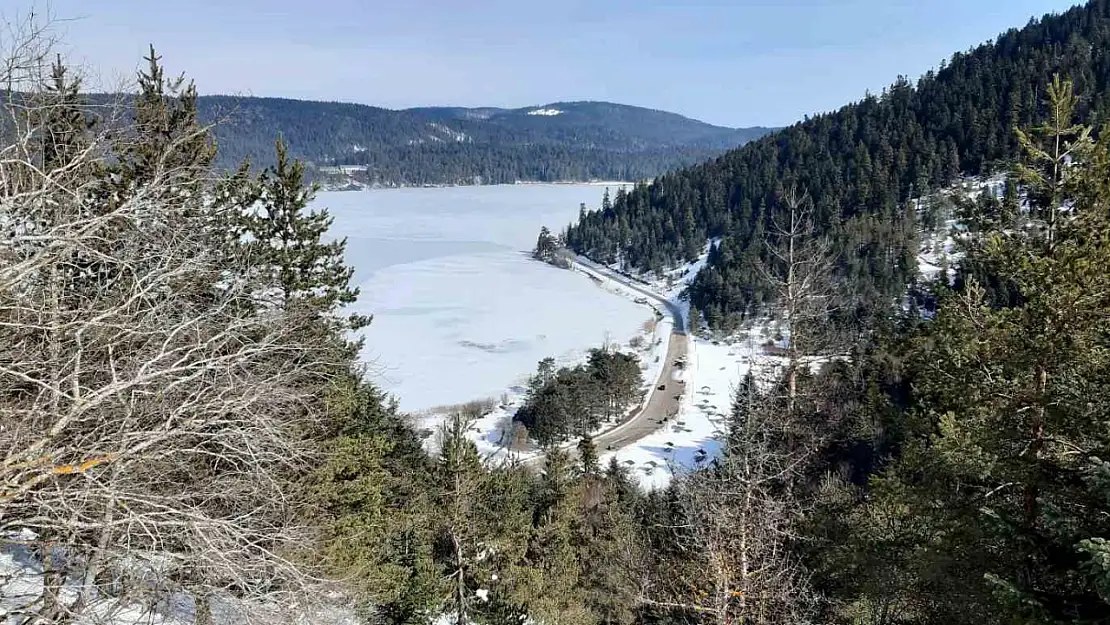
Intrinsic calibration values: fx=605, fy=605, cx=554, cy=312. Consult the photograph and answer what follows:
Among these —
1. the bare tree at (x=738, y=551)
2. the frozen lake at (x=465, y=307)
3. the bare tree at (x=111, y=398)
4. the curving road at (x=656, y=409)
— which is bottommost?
the curving road at (x=656, y=409)

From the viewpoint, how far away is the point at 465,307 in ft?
192

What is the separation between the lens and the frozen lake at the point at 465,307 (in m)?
42.6

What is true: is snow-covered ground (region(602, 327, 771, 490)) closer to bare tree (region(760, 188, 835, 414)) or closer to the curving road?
the curving road

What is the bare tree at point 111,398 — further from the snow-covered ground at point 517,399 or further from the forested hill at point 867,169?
the forested hill at point 867,169

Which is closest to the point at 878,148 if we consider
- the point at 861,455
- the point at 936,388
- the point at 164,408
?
the point at 861,455

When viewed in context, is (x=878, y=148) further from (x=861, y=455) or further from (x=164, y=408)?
(x=164, y=408)

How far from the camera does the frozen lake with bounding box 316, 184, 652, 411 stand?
140ft

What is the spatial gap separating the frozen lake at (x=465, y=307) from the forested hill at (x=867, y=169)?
13197 mm

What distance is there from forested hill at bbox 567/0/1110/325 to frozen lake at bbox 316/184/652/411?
13197 mm

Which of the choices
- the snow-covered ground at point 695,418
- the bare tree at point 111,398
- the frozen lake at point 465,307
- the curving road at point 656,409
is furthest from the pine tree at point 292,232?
the curving road at point 656,409

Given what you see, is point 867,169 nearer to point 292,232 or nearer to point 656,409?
point 656,409

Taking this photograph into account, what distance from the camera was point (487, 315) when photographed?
56688 mm

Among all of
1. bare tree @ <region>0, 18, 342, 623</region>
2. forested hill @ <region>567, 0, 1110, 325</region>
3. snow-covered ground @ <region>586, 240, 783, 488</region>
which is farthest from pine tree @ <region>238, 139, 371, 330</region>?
forested hill @ <region>567, 0, 1110, 325</region>

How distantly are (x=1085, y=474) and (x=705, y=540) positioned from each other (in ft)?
9.31
